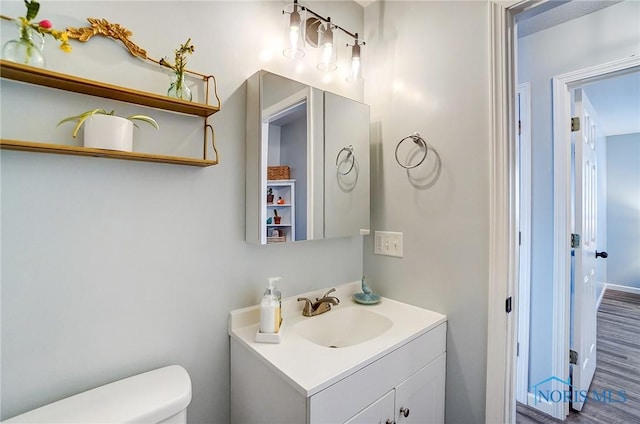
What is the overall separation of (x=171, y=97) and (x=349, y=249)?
1107mm

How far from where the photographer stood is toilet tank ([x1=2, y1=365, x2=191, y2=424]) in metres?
0.75

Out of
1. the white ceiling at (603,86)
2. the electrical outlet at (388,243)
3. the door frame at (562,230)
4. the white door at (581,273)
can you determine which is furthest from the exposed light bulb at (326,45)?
the white door at (581,273)

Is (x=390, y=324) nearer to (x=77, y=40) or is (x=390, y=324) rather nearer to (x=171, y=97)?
(x=171, y=97)

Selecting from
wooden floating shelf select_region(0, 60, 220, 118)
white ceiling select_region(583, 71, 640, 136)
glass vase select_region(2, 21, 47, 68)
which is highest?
white ceiling select_region(583, 71, 640, 136)

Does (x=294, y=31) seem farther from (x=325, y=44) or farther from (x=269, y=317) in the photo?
(x=269, y=317)

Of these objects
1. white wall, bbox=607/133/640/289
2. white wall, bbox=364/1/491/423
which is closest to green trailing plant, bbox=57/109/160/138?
white wall, bbox=364/1/491/423

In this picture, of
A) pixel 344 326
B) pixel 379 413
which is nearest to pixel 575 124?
pixel 344 326

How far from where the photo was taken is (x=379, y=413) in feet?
3.24

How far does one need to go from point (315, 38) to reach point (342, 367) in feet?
4.75

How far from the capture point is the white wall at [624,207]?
4.19 metres

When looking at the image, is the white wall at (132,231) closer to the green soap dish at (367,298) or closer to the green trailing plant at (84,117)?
the green trailing plant at (84,117)

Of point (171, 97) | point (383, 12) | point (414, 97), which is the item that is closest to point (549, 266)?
point (414, 97)

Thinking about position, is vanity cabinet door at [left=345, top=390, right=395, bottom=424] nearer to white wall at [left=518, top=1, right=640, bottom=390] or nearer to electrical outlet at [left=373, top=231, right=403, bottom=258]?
electrical outlet at [left=373, top=231, right=403, bottom=258]

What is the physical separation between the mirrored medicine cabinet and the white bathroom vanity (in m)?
0.39
